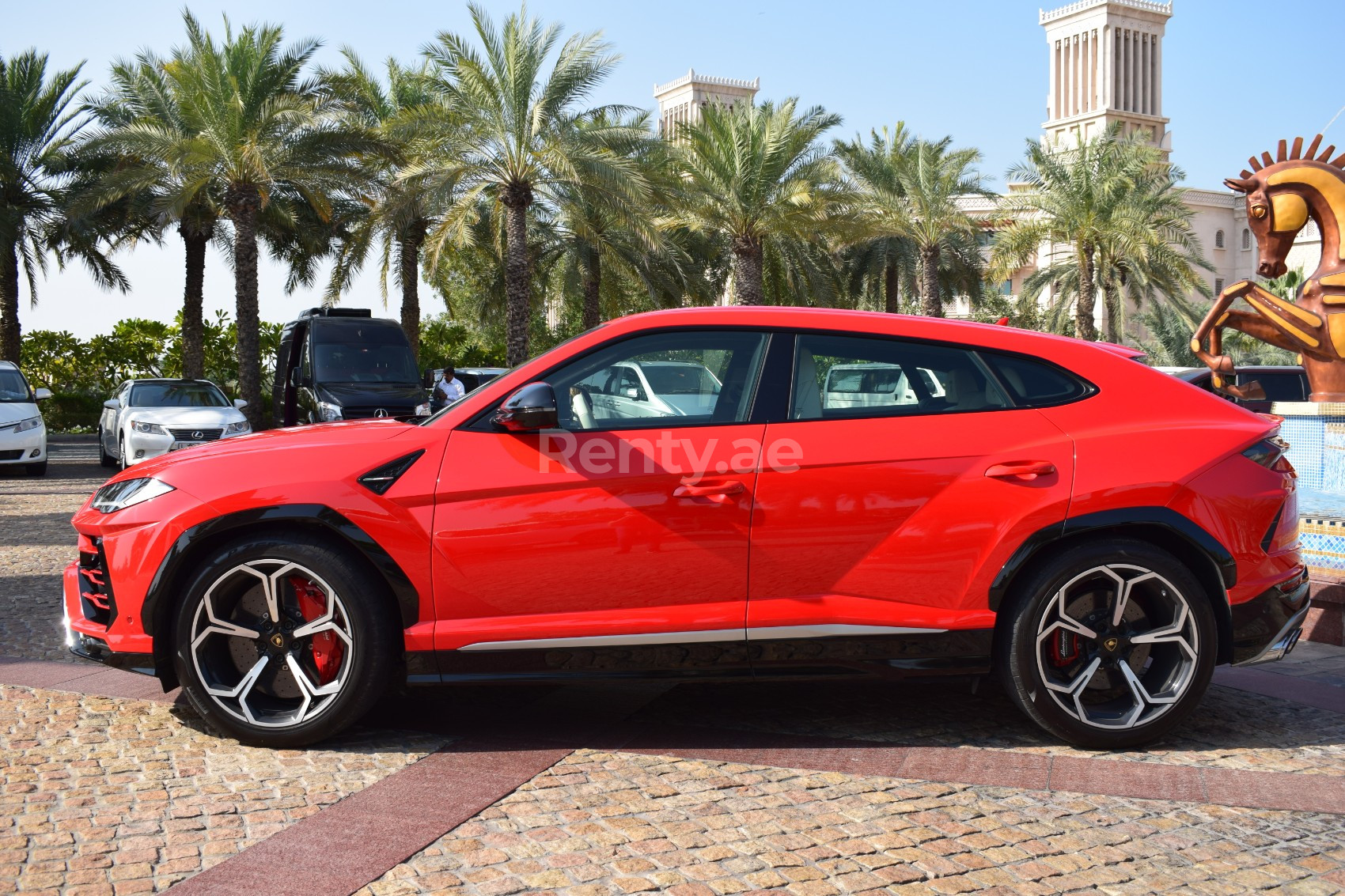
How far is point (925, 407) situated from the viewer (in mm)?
4328

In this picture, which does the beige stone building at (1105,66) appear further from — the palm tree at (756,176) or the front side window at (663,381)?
the front side window at (663,381)

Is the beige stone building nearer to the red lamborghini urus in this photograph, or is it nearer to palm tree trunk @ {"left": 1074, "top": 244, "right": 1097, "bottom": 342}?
palm tree trunk @ {"left": 1074, "top": 244, "right": 1097, "bottom": 342}

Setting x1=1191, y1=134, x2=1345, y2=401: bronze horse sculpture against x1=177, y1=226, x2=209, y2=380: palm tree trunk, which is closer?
x1=1191, y1=134, x2=1345, y2=401: bronze horse sculpture

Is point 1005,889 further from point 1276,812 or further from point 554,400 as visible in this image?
point 554,400

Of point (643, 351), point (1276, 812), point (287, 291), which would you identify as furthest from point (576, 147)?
point (1276, 812)

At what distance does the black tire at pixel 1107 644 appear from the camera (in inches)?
167

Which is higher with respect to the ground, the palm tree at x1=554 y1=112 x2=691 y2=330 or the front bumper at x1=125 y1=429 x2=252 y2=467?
the palm tree at x1=554 y1=112 x2=691 y2=330

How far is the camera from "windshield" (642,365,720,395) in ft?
14.3

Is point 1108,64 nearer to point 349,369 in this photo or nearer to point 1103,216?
A: point 1103,216

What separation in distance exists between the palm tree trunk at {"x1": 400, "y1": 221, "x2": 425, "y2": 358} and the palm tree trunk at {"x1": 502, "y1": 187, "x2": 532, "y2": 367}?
4173mm

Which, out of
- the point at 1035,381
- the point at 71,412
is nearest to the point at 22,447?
the point at 71,412

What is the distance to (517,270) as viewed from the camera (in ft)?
84.4

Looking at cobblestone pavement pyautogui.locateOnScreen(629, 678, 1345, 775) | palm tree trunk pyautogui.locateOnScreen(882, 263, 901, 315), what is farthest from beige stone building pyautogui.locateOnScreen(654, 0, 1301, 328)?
cobblestone pavement pyautogui.locateOnScreen(629, 678, 1345, 775)

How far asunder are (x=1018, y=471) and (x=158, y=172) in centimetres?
2373
